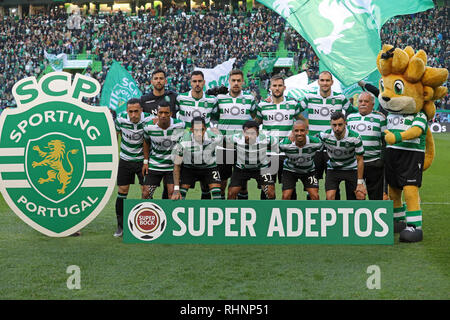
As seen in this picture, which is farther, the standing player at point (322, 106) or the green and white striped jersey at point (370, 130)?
the standing player at point (322, 106)

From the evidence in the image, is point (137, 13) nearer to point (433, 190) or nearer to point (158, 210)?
point (433, 190)

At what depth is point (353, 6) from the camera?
10.8 meters

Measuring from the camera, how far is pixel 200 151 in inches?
274

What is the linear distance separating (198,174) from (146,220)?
126cm

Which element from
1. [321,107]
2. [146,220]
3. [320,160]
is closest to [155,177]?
[146,220]

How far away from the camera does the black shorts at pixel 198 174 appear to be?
23.0 feet

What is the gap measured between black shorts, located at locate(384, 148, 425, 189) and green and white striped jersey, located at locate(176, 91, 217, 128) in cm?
220

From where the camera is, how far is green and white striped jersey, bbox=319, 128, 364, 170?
6703 millimetres

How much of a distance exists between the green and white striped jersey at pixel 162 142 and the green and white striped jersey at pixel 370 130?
6.79 ft

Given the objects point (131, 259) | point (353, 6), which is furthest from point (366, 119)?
point (353, 6)

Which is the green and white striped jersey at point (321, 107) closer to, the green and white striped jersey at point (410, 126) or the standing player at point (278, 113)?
the standing player at point (278, 113)

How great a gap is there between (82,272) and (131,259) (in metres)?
0.58

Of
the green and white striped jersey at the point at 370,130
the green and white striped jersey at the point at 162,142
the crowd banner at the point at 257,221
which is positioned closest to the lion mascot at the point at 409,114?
the green and white striped jersey at the point at 370,130

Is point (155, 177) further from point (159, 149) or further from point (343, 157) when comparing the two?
point (343, 157)
